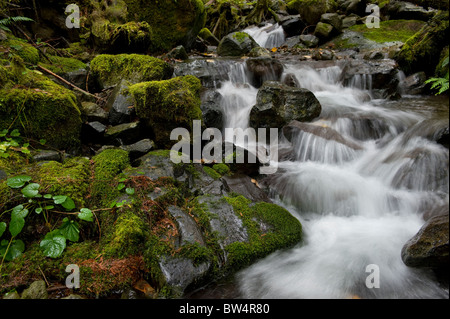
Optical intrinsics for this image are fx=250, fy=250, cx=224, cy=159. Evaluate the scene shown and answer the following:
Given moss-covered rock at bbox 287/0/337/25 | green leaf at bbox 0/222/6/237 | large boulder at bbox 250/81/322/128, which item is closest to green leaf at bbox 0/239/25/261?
green leaf at bbox 0/222/6/237

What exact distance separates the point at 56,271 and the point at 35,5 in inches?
345

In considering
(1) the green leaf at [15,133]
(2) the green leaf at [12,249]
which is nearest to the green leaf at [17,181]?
(2) the green leaf at [12,249]

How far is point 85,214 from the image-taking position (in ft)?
8.20

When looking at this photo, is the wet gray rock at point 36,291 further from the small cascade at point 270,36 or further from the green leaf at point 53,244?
the small cascade at point 270,36

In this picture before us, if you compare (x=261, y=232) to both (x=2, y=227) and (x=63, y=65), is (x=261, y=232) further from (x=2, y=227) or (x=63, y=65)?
(x=63, y=65)

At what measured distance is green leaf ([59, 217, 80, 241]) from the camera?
244 centimetres

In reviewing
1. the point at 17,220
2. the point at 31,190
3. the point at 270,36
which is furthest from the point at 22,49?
the point at 270,36

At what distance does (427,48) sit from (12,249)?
366 inches

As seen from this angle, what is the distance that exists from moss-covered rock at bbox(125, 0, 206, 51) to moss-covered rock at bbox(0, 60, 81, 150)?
5.79m

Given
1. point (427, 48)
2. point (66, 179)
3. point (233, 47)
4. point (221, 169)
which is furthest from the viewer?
point (233, 47)

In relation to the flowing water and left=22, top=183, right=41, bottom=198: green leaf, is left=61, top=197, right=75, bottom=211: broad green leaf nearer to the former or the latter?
left=22, top=183, right=41, bottom=198: green leaf

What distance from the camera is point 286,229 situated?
324cm

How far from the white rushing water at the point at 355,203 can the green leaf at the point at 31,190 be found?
227cm
